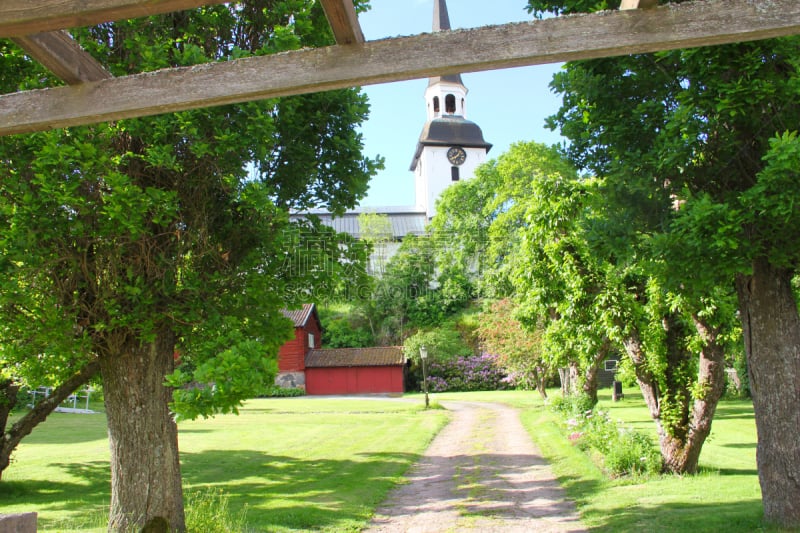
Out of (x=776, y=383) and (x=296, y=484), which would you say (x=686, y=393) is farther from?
(x=296, y=484)

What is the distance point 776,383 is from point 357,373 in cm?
3699

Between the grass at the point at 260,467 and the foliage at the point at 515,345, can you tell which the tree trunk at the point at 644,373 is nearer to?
the grass at the point at 260,467

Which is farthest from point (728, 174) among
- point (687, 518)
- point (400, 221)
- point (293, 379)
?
point (400, 221)

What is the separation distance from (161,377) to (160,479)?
112cm

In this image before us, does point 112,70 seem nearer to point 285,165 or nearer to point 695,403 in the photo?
point 285,165

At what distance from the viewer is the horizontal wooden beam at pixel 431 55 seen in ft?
11.1

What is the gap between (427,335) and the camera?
4228 centimetres

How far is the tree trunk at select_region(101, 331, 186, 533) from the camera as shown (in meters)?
6.82

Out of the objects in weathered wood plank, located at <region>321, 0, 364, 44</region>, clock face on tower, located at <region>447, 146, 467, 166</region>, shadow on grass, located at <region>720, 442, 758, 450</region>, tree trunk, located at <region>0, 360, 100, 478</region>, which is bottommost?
shadow on grass, located at <region>720, 442, 758, 450</region>

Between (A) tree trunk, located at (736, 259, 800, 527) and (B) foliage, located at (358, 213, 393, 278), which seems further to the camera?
(B) foliage, located at (358, 213, 393, 278)

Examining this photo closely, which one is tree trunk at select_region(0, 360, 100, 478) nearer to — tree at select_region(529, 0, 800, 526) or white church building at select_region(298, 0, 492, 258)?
tree at select_region(529, 0, 800, 526)

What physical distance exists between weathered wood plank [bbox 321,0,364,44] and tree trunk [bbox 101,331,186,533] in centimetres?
472

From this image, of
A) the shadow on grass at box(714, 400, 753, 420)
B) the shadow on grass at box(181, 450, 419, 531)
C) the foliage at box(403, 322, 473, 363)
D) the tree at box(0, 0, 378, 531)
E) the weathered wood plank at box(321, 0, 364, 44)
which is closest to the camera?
the weathered wood plank at box(321, 0, 364, 44)

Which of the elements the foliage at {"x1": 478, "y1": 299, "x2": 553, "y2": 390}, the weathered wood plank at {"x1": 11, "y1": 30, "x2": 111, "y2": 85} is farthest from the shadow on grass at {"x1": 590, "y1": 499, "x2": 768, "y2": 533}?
the foliage at {"x1": 478, "y1": 299, "x2": 553, "y2": 390}
